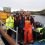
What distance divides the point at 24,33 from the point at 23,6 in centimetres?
203

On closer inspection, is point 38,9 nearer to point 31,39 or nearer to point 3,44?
point 31,39

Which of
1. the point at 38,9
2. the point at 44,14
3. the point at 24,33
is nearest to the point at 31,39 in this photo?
the point at 24,33

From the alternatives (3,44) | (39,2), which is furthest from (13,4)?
(3,44)

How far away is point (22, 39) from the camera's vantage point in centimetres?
279

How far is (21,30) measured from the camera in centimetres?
285

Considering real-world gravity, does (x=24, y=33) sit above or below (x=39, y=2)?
below

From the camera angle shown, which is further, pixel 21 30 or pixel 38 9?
pixel 38 9

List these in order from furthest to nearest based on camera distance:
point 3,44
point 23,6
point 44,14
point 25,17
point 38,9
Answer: point 23,6, point 38,9, point 44,14, point 25,17, point 3,44

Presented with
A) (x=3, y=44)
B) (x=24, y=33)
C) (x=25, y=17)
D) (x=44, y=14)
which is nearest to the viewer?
(x=3, y=44)

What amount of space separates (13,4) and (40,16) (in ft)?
4.16

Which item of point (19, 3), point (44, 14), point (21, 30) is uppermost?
point (19, 3)

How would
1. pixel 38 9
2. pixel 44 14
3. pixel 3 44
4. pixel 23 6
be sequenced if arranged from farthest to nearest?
pixel 23 6 → pixel 38 9 → pixel 44 14 → pixel 3 44

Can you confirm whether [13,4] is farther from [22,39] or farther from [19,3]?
[22,39]

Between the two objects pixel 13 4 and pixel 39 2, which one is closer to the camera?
pixel 39 2
